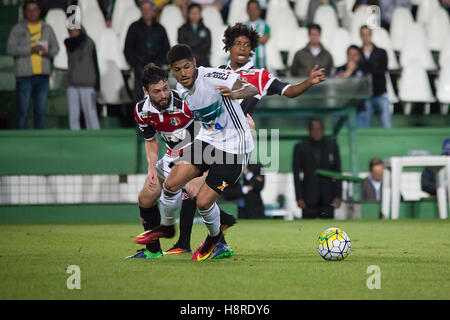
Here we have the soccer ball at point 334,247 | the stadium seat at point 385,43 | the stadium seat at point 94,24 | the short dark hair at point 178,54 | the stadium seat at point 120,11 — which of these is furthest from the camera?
the stadium seat at point 120,11

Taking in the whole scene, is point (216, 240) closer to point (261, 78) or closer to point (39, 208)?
point (261, 78)

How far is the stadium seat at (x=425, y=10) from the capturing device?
59.8ft

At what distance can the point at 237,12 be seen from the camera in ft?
56.6

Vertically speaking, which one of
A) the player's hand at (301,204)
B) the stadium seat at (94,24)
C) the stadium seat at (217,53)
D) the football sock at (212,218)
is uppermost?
the stadium seat at (94,24)

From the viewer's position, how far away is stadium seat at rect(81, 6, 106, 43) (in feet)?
53.5

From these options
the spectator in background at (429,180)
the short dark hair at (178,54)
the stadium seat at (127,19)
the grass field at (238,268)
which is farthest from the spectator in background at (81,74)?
the short dark hair at (178,54)

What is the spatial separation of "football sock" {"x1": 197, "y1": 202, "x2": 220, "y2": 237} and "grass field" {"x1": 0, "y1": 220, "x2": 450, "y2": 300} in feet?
0.90

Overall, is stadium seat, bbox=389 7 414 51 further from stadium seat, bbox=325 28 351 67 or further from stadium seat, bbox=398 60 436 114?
stadium seat, bbox=398 60 436 114

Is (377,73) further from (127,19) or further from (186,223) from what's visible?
(186,223)

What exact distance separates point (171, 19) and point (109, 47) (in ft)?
5.11

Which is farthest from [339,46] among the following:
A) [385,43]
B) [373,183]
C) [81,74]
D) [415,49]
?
[81,74]

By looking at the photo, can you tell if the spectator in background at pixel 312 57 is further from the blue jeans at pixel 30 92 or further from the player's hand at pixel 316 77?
the player's hand at pixel 316 77

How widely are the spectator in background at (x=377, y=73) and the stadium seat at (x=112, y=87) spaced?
464 cm

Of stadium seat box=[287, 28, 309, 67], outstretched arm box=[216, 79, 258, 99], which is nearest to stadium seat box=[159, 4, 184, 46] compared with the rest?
stadium seat box=[287, 28, 309, 67]
